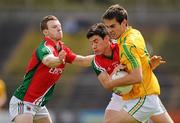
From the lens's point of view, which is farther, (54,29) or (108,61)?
(54,29)

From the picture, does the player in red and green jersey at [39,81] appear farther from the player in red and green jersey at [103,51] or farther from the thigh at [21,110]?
the player in red and green jersey at [103,51]

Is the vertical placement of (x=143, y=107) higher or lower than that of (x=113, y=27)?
lower

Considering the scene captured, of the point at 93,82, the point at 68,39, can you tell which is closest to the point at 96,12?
the point at 68,39

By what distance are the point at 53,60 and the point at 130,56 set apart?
1.08 metres

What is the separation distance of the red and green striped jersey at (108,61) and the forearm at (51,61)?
18.9 inches

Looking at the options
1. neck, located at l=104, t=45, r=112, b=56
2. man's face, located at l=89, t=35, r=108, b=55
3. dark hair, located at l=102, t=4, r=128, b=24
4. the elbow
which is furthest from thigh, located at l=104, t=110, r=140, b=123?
dark hair, located at l=102, t=4, r=128, b=24

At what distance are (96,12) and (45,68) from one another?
56.1 ft

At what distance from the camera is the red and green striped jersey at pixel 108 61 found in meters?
8.87

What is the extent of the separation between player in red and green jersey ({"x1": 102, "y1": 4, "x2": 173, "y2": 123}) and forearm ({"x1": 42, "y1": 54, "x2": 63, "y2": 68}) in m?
0.72

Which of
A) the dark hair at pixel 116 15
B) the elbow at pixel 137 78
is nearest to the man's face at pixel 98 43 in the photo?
the dark hair at pixel 116 15

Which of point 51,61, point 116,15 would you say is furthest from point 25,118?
point 116,15

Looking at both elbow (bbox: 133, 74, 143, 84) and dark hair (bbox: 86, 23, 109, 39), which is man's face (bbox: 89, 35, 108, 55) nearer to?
dark hair (bbox: 86, 23, 109, 39)

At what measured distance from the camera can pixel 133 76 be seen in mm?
8484

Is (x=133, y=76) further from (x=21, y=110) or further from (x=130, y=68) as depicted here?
(x=21, y=110)
